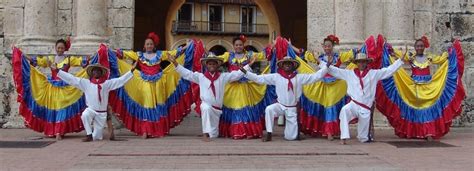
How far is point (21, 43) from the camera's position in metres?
13.0

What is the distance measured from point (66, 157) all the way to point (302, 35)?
12.9 m

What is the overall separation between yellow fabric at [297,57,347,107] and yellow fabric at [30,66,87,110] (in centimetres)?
426

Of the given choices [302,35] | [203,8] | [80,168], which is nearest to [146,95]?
[80,168]

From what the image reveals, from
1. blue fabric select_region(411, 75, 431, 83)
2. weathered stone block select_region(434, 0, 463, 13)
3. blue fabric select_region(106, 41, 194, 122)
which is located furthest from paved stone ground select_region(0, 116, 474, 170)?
weathered stone block select_region(434, 0, 463, 13)

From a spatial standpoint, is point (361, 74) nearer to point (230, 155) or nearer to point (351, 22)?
point (351, 22)

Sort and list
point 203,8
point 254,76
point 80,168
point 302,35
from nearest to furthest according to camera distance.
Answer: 1. point 80,168
2. point 254,76
3. point 302,35
4. point 203,8

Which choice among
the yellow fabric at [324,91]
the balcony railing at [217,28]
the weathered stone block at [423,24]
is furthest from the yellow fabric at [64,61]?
the balcony railing at [217,28]

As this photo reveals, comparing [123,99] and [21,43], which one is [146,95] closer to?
[123,99]

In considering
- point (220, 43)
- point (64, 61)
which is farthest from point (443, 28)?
point (220, 43)

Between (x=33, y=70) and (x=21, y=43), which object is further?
(x=21, y=43)

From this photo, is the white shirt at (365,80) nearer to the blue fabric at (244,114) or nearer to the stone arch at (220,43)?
the blue fabric at (244,114)

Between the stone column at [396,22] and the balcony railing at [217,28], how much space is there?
35.3 m

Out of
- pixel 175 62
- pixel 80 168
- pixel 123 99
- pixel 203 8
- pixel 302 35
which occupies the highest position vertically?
pixel 203 8

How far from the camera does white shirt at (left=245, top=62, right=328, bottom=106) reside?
1111cm
